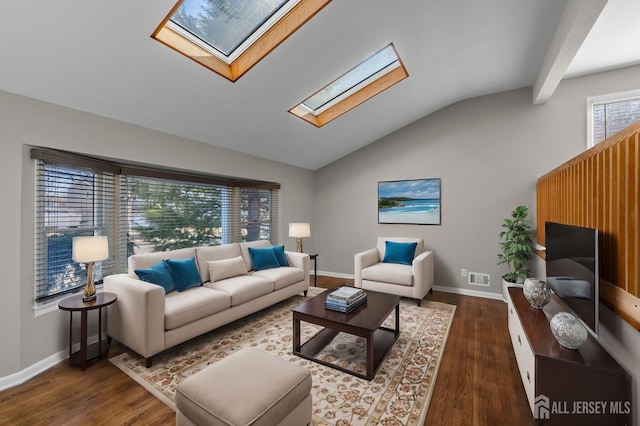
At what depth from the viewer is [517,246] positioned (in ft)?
11.8

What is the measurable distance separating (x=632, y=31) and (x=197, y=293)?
5049 millimetres

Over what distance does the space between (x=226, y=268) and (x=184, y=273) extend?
54 cm

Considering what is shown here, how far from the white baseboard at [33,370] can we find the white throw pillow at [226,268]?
1335mm

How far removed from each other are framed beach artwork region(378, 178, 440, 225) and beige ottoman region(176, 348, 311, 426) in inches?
142

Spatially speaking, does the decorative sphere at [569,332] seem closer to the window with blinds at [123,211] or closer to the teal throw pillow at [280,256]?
the teal throw pillow at [280,256]

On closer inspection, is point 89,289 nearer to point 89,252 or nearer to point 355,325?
point 89,252

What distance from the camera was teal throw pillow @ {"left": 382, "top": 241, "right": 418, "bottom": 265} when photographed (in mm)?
4165

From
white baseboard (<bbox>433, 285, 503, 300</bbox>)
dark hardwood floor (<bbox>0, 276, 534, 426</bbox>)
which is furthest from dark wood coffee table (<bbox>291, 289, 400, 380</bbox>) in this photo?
white baseboard (<bbox>433, 285, 503, 300</bbox>)

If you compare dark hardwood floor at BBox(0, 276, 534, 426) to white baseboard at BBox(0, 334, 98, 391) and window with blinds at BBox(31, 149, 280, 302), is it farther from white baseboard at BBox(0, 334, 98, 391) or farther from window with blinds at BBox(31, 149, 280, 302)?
window with blinds at BBox(31, 149, 280, 302)

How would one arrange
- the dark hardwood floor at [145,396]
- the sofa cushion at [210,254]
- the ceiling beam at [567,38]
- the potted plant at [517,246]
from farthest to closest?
the potted plant at [517,246], the sofa cushion at [210,254], the ceiling beam at [567,38], the dark hardwood floor at [145,396]

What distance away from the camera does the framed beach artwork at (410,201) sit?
4453 mm

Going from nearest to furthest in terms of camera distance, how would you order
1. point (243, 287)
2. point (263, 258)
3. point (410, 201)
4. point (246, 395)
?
point (246, 395), point (243, 287), point (263, 258), point (410, 201)

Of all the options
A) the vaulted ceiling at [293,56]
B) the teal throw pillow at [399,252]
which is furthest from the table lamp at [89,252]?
the teal throw pillow at [399,252]

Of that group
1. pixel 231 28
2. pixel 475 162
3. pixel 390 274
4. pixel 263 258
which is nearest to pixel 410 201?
pixel 475 162
